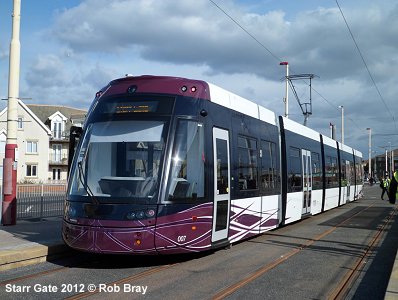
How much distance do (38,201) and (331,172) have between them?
39.6 ft

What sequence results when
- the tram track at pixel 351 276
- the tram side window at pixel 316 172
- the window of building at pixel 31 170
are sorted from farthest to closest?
1. the window of building at pixel 31 170
2. the tram side window at pixel 316 172
3. the tram track at pixel 351 276

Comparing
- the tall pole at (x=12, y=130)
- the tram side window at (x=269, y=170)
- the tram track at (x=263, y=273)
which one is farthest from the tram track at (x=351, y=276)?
the tall pole at (x=12, y=130)

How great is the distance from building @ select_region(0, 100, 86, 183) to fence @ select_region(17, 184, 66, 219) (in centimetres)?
4217

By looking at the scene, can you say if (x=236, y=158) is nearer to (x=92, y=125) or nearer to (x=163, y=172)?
(x=163, y=172)

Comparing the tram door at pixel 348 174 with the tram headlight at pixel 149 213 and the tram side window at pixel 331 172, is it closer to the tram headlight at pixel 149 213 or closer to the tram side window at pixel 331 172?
the tram side window at pixel 331 172

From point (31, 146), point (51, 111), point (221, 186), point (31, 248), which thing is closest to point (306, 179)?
point (221, 186)

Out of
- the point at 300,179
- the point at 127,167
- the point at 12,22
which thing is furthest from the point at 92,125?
the point at 300,179

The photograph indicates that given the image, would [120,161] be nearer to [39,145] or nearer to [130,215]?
[130,215]

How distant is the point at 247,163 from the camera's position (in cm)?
1090

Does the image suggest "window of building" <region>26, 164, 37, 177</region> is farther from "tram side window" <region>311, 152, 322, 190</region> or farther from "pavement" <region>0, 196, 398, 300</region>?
"pavement" <region>0, 196, 398, 300</region>

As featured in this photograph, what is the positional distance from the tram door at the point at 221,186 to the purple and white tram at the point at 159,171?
2cm

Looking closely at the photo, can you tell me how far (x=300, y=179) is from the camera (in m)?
15.5

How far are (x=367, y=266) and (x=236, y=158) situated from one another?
10.6 ft

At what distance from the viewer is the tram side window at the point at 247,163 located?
10516 mm
